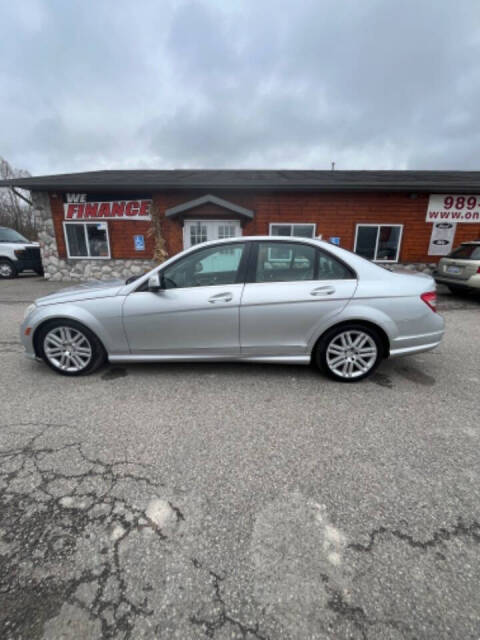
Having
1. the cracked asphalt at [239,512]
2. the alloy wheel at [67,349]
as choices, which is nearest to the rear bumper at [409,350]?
the cracked asphalt at [239,512]

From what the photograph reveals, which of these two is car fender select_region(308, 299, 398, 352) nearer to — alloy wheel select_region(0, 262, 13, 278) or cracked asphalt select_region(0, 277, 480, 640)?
cracked asphalt select_region(0, 277, 480, 640)

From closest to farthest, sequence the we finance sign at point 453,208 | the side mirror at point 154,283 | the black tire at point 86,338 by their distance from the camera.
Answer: the side mirror at point 154,283, the black tire at point 86,338, the we finance sign at point 453,208

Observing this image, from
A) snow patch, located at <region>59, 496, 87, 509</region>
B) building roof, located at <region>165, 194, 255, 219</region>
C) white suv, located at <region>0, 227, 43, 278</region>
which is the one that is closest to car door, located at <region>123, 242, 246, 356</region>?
snow patch, located at <region>59, 496, 87, 509</region>

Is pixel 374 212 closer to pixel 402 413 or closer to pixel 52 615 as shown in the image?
pixel 402 413

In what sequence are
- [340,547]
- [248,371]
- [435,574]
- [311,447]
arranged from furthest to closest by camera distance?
[248,371] → [311,447] → [340,547] → [435,574]

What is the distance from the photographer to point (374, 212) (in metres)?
9.58

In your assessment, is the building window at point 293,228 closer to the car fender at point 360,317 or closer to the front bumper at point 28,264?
the car fender at point 360,317

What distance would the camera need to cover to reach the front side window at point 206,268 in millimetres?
3109

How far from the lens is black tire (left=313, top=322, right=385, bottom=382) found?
3057mm

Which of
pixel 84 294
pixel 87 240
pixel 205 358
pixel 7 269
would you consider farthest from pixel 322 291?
pixel 7 269

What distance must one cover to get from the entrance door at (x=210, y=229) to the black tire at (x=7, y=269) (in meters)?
7.11

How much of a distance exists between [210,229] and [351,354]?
7.72 metres

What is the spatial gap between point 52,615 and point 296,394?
88.8 inches

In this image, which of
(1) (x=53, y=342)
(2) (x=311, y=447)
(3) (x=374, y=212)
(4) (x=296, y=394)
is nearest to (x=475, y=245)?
(3) (x=374, y=212)
